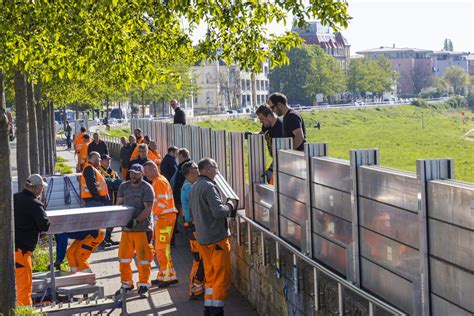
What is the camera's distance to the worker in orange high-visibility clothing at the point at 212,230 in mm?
11070

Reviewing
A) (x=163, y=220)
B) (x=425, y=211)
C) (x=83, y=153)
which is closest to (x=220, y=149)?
(x=163, y=220)

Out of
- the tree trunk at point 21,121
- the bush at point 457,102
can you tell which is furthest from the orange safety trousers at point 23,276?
the bush at point 457,102

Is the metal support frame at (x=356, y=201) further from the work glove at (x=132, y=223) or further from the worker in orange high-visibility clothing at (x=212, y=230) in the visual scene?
the work glove at (x=132, y=223)

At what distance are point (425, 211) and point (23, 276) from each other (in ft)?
20.4

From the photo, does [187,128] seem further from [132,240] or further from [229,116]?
[229,116]

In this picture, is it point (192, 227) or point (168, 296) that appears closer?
point (192, 227)

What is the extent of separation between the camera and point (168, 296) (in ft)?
44.0

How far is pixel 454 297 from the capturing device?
6.24 meters

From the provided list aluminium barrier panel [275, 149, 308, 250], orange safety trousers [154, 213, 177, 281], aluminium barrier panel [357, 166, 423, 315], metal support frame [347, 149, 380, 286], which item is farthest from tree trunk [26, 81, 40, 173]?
aluminium barrier panel [357, 166, 423, 315]

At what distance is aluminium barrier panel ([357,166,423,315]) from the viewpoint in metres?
6.89

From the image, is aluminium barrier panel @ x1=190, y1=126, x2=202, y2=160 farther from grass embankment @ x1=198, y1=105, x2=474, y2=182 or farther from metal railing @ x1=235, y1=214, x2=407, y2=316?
grass embankment @ x1=198, y1=105, x2=474, y2=182

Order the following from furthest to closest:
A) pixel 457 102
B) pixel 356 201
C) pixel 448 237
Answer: pixel 457 102 → pixel 356 201 → pixel 448 237

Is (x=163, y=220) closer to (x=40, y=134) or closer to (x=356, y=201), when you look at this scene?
(x=356, y=201)

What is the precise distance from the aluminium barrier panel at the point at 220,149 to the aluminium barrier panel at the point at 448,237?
9.03 metres
